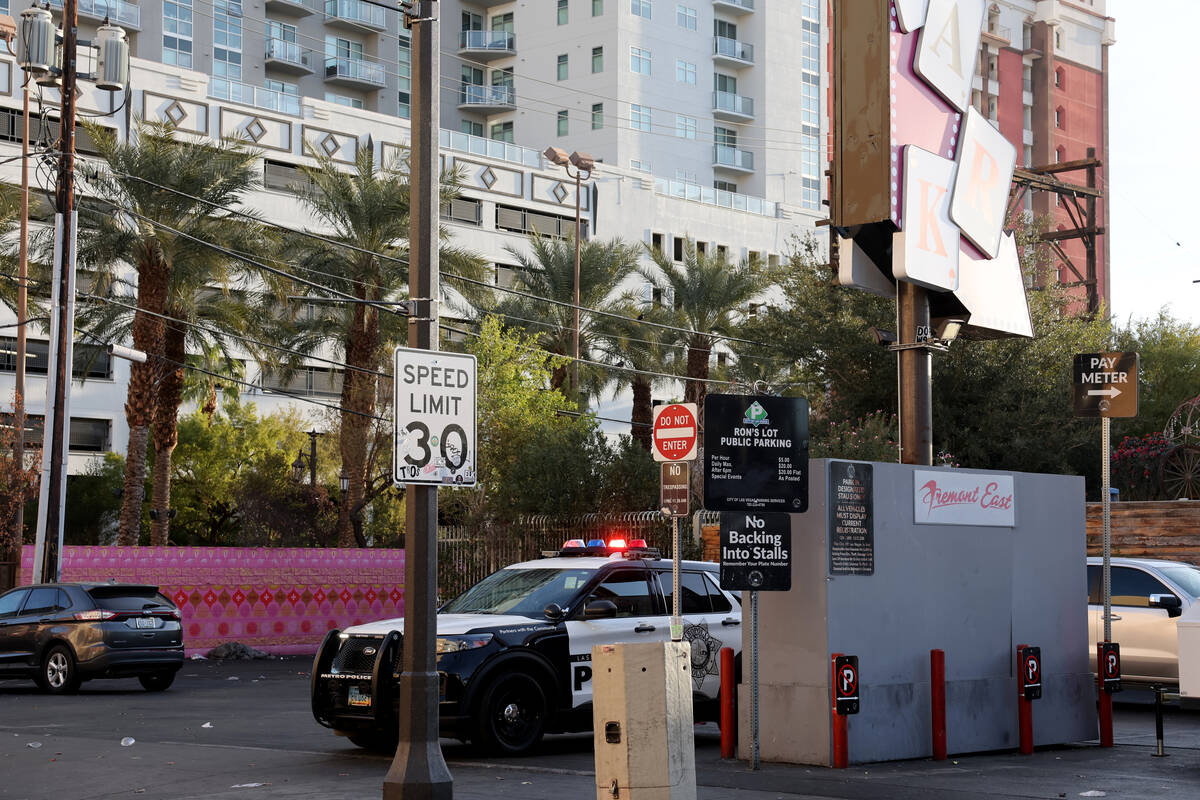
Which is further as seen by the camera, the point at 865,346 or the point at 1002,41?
the point at 1002,41

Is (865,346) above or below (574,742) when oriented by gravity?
above

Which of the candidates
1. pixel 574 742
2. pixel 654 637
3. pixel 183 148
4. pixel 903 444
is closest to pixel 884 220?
pixel 903 444

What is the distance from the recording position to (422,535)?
10211 millimetres

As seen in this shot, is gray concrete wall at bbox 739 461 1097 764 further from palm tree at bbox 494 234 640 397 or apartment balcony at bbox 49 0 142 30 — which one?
apartment balcony at bbox 49 0 142 30

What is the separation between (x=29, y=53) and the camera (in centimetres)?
2875

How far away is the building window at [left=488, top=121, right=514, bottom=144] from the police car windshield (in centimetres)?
7799

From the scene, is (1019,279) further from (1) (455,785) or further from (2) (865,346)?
(2) (865,346)

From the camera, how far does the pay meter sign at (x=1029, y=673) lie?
14.0m

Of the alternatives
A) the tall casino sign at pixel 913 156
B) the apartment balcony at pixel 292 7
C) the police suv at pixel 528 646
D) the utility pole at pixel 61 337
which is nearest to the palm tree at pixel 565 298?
the utility pole at pixel 61 337

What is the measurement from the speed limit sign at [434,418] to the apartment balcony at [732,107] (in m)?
82.3

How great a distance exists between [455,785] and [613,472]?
21054mm

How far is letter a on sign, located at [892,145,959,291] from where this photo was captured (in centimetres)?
1461

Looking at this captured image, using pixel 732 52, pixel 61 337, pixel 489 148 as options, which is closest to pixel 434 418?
pixel 61 337

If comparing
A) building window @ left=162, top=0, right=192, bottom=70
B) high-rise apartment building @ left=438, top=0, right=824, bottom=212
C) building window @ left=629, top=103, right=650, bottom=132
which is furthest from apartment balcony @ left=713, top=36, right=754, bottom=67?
building window @ left=162, top=0, right=192, bottom=70
